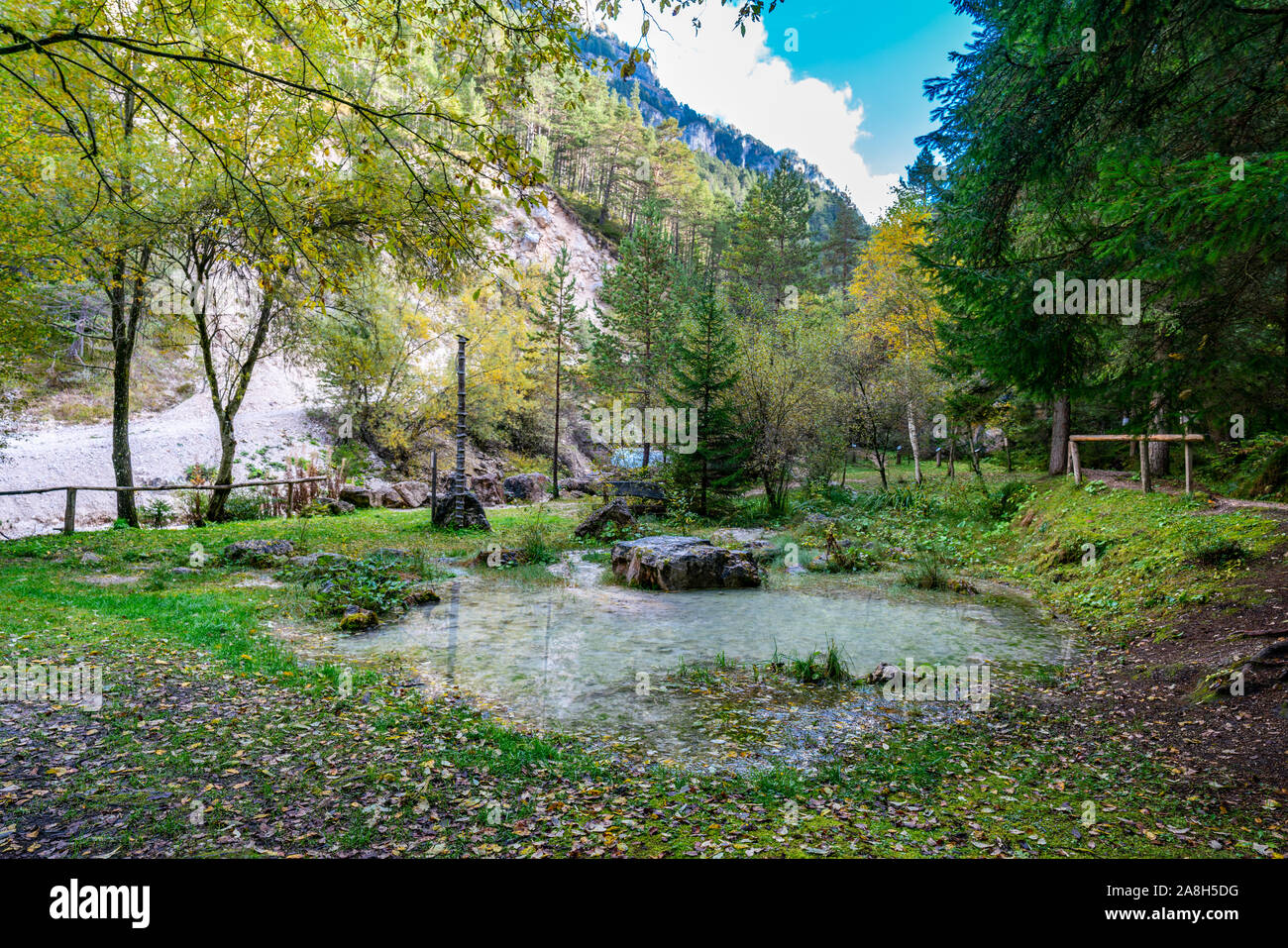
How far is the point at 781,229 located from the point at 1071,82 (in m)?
45.3

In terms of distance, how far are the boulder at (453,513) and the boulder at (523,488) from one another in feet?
36.9

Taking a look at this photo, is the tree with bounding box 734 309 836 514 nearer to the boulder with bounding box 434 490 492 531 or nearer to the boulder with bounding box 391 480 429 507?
the boulder with bounding box 434 490 492 531

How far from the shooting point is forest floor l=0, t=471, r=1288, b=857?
3.85 metres

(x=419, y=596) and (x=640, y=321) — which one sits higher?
(x=640, y=321)

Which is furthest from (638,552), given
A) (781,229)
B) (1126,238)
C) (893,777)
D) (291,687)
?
(781,229)

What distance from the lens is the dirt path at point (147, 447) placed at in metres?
18.3

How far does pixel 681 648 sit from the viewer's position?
29.7 ft

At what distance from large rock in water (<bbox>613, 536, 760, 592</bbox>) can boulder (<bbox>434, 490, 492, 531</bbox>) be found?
632 cm

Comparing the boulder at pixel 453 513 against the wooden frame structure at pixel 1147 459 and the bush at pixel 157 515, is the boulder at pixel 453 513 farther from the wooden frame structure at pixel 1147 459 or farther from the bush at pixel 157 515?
the wooden frame structure at pixel 1147 459

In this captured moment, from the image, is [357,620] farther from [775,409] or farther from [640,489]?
[775,409]

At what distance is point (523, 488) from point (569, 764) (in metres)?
26.0

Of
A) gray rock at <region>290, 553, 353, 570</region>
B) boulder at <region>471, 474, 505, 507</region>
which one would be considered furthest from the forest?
boulder at <region>471, 474, 505, 507</region>

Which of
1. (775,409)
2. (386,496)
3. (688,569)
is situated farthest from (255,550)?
(775,409)

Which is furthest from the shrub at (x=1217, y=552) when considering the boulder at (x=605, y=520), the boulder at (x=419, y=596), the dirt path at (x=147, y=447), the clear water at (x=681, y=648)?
the dirt path at (x=147, y=447)
